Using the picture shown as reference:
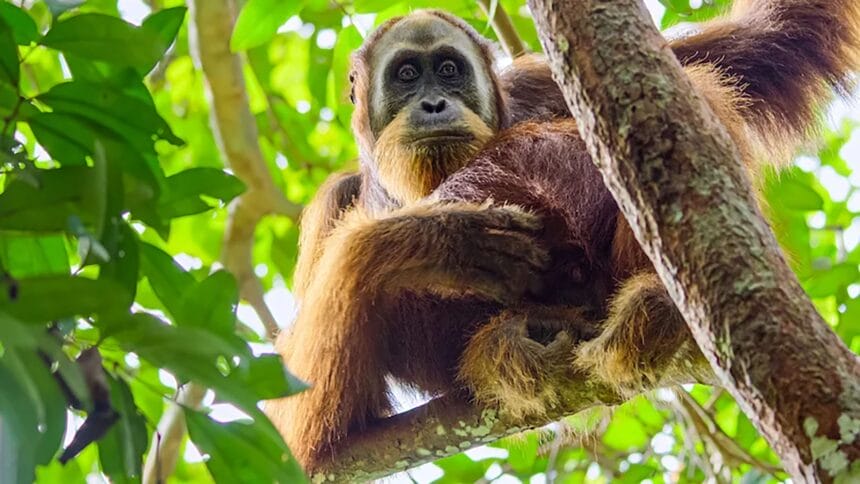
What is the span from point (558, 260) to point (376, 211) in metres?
0.95

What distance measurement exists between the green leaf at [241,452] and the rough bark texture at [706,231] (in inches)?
25.0

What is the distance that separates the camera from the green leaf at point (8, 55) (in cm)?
142

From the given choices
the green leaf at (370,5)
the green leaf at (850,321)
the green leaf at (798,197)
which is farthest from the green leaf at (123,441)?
the green leaf at (798,197)

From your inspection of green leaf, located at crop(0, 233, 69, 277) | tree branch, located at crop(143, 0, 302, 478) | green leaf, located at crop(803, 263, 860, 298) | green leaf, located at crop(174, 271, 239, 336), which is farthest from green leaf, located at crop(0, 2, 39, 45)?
green leaf, located at crop(803, 263, 860, 298)

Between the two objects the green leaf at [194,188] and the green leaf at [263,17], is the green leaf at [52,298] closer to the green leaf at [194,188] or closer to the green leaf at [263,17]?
the green leaf at [194,188]

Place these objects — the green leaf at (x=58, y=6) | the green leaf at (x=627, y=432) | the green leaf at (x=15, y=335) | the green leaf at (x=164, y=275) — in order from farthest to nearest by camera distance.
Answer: the green leaf at (x=627, y=432)
the green leaf at (x=164, y=275)
the green leaf at (x=58, y=6)
the green leaf at (x=15, y=335)

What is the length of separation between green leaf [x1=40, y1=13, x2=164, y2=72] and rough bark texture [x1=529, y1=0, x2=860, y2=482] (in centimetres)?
65

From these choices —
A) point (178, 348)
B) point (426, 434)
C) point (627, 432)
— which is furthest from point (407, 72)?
point (178, 348)

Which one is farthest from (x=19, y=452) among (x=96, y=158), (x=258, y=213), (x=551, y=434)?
(x=258, y=213)

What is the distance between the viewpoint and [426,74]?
3.79 meters

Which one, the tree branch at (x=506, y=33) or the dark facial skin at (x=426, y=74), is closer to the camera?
the dark facial skin at (x=426, y=74)

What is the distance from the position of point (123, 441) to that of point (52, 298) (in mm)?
→ 301

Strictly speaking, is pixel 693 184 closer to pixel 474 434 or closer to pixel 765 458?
pixel 474 434

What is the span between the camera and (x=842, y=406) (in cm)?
135
